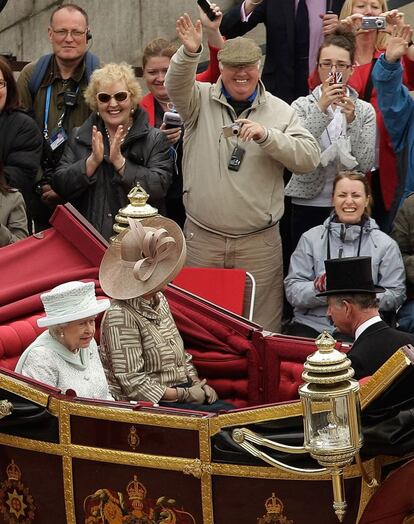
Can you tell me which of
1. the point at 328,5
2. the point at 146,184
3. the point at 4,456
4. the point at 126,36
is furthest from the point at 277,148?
the point at 126,36

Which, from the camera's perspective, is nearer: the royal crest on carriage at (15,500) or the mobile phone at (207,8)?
the royal crest on carriage at (15,500)

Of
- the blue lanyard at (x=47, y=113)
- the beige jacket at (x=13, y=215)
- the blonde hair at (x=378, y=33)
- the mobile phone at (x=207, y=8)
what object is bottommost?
the beige jacket at (x=13, y=215)

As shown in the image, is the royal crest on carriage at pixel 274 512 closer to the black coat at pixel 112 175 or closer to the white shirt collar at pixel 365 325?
the white shirt collar at pixel 365 325

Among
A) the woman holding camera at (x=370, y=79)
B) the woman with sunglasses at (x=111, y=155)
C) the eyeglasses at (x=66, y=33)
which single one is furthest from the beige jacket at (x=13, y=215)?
the woman holding camera at (x=370, y=79)

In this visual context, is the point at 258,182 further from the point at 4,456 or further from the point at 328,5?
the point at 4,456

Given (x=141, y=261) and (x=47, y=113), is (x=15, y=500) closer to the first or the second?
(x=141, y=261)

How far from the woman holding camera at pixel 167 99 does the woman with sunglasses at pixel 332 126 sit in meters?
0.70

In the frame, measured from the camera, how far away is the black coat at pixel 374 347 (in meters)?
5.92

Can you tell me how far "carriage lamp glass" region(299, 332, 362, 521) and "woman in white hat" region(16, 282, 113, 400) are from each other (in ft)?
4.70

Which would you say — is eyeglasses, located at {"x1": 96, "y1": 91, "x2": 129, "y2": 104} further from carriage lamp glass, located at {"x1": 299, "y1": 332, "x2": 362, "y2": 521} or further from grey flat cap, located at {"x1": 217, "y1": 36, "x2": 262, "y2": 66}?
carriage lamp glass, located at {"x1": 299, "y1": 332, "x2": 362, "y2": 521}

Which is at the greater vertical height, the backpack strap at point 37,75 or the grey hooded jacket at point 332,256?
the backpack strap at point 37,75

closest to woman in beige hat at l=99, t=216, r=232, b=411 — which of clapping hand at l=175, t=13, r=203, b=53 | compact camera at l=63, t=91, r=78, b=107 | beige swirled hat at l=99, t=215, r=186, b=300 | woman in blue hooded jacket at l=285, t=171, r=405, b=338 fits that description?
beige swirled hat at l=99, t=215, r=186, b=300

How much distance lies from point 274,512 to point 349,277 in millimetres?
1175

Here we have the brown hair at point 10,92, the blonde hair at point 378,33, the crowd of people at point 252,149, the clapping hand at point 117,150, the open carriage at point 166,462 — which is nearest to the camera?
the open carriage at point 166,462
